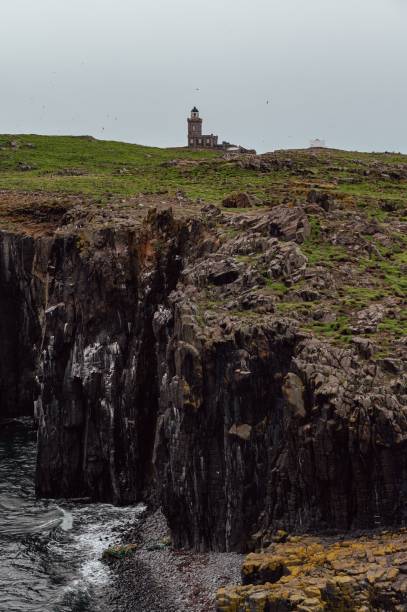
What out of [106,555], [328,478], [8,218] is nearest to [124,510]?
[106,555]

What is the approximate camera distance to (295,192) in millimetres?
95625

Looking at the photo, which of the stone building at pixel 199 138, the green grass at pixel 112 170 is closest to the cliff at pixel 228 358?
the green grass at pixel 112 170

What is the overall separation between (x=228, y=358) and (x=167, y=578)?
45.8 ft

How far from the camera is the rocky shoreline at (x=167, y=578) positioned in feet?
176

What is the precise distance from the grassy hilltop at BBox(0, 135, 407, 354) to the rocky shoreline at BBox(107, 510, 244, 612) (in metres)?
15.1

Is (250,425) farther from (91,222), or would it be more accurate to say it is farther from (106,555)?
(91,222)

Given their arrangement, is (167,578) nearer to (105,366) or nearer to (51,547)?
(51,547)

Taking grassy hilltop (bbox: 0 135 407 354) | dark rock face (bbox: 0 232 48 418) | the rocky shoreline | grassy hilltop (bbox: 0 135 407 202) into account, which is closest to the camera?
the rocky shoreline

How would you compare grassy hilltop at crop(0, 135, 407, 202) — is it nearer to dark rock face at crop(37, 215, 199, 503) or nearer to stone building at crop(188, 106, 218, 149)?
stone building at crop(188, 106, 218, 149)

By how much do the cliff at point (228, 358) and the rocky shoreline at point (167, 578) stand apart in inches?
60.2

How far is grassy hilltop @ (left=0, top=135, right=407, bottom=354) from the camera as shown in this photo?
6106cm

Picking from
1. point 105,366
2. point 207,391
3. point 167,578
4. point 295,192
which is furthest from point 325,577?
point 295,192

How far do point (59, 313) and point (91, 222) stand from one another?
368 inches

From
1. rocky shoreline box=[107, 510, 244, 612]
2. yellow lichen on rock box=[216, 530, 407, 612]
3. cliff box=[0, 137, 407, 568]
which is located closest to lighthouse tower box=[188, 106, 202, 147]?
cliff box=[0, 137, 407, 568]
